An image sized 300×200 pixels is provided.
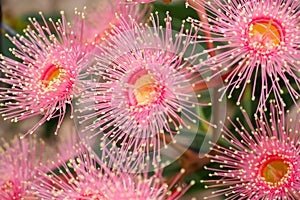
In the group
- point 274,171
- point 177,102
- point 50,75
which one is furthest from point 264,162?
point 50,75

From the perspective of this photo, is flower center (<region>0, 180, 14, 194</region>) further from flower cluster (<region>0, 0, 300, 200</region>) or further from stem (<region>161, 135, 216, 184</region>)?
stem (<region>161, 135, 216, 184</region>)

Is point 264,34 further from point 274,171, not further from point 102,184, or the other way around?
point 102,184

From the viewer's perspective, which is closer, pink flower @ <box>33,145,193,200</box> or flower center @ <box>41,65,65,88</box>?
pink flower @ <box>33,145,193,200</box>

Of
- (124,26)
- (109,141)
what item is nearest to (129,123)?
(109,141)

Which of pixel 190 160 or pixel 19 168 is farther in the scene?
pixel 19 168

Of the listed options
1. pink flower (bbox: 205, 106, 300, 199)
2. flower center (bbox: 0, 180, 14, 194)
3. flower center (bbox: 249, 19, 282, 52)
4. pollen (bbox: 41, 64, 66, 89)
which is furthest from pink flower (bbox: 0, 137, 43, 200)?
flower center (bbox: 249, 19, 282, 52)

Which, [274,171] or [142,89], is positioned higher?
[142,89]

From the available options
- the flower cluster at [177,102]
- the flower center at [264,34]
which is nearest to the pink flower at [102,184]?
the flower cluster at [177,102]
